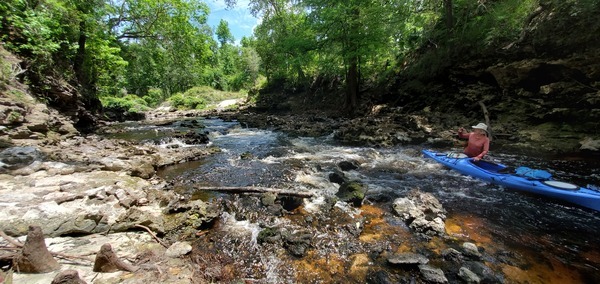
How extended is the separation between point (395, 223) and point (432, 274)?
142cm

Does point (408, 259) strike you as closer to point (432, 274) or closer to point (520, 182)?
point (432, 274)

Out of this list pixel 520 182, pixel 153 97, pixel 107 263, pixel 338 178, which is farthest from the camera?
pixel 153 97

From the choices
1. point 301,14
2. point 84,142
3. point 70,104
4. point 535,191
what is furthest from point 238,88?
point 535,191

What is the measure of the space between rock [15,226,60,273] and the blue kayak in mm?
8092

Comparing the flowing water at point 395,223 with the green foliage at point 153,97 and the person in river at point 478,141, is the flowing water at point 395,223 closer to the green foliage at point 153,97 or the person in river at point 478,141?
the person in river at point 478,141

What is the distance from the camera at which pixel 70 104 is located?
12148mm

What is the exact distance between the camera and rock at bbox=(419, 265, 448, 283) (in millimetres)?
3365

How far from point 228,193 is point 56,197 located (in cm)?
303

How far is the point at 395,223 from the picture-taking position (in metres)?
4.84

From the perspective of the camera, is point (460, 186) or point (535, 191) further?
point (460, 186)

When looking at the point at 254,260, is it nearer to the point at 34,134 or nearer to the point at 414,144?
the point at 34,134

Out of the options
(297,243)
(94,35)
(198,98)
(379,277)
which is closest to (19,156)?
(297,243)

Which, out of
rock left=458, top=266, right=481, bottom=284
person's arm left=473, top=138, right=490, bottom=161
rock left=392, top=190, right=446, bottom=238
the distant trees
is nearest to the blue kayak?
person's arm left=473, top=138, right=490, bottom=161

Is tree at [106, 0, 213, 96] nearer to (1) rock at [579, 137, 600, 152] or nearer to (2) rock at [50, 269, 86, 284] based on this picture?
(2) rock at [50, 269, 86, 284]
